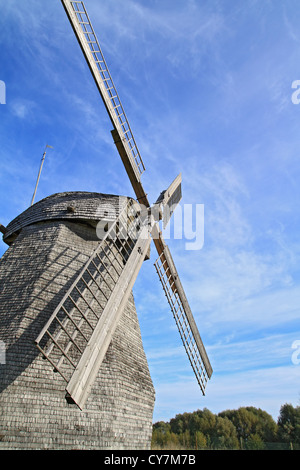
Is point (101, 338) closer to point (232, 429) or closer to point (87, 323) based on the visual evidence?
point (87, 323)

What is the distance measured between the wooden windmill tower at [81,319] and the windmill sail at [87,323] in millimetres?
21

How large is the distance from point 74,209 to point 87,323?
3.41 meters

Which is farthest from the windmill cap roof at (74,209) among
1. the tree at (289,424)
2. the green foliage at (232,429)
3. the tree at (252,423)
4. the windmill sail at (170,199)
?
the tree at (252,423)

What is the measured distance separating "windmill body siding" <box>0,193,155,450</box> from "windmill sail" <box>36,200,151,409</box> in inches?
12.3

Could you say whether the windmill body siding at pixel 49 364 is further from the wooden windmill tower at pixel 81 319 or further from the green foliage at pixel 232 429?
the green foliage at pixel 232 429

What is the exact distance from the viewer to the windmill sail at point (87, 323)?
161 inches

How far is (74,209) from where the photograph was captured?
7.88 m

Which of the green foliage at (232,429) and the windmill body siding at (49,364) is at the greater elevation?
the windmill body siding at (49,364)

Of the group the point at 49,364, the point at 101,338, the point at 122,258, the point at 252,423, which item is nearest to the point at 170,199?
the point at 122,258

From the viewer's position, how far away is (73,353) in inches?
220

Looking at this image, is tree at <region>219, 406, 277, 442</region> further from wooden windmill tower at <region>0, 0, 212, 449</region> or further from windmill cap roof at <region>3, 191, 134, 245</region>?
windmill cap roof at <region>3, 191, 134, 245</region>
